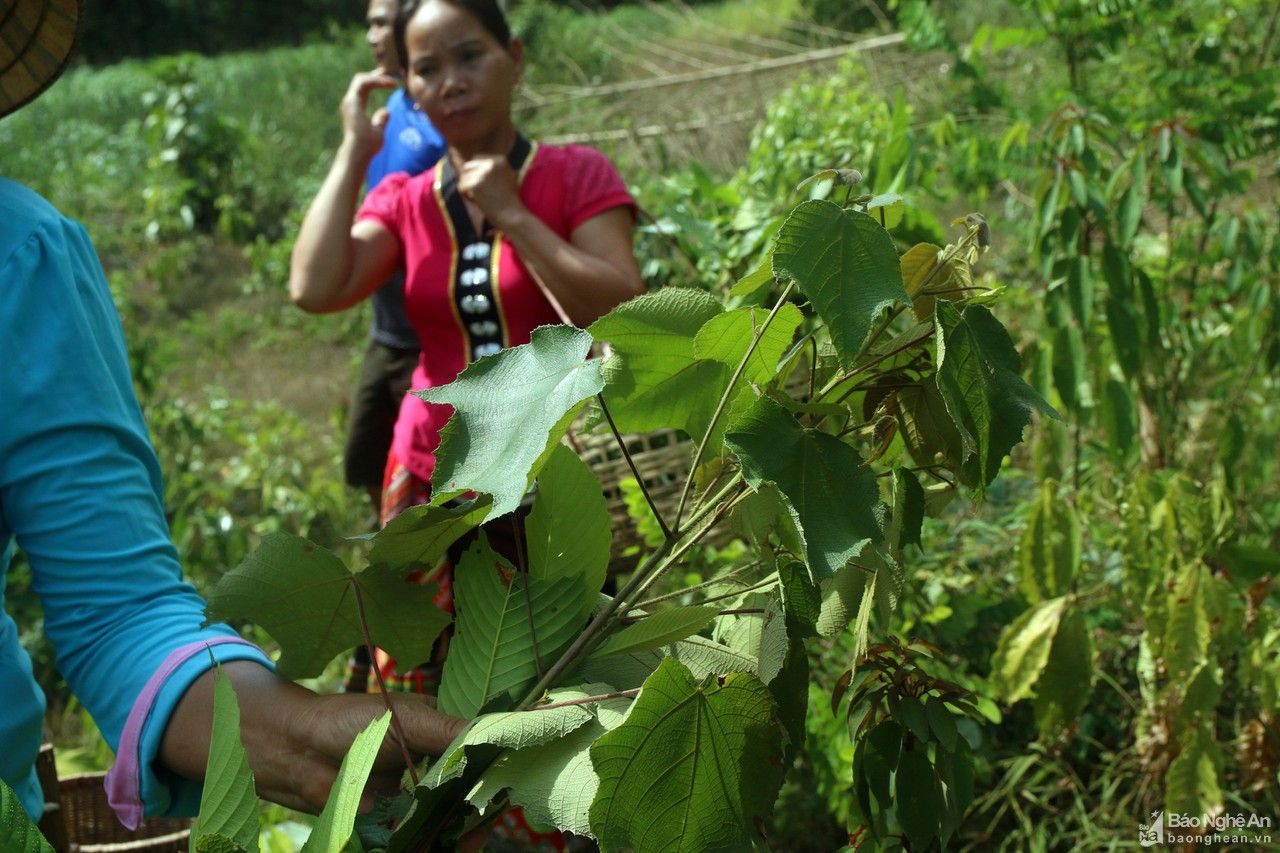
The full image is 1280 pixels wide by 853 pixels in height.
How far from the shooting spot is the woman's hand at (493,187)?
2.02 m

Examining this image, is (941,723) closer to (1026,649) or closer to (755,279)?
(755,279)

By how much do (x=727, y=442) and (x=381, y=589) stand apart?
0.30 m

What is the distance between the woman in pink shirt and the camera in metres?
2.03

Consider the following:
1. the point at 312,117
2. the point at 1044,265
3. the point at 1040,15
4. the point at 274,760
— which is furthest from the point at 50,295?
the point at 312,117

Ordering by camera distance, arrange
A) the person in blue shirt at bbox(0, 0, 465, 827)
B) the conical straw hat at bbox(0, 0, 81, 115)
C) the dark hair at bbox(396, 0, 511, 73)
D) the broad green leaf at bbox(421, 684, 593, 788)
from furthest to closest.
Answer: the dark hair at bbox(396, 0, 511, 73), the conical straw hat at bbox(0, 0, 81, 115), the person in blue shirt at bbox(0, 0, 465, 827), the broad green leaf at bbox(421, 684, 593, 788)

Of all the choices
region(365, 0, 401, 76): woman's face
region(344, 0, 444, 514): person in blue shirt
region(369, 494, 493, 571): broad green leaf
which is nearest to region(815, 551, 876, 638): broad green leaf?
region(369, 494, 493, 571): broad green leaf

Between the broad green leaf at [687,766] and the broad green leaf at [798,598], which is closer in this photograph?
the broad green leaf at [687,766]

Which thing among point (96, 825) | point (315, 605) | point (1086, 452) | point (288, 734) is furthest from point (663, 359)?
point (1086, 452)

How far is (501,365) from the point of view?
2.31ft

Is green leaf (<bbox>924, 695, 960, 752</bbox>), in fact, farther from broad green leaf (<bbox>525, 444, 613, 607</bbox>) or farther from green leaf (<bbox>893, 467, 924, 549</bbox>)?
broad green leaf (<bbox>525, 444, 613, 607</bbox>)

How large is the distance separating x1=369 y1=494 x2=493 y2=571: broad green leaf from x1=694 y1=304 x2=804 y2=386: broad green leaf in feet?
0.52

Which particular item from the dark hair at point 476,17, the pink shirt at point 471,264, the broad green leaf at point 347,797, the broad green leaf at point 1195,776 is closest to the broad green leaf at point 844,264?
the broad green leaf at point 347,797

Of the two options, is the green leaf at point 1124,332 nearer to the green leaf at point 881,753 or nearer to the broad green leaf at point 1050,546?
the broad green leaf at point 1050,546

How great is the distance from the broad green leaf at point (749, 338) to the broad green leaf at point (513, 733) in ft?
0.70
